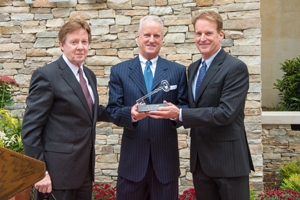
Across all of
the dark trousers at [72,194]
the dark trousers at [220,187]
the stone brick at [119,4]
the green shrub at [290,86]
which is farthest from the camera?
the green shrub at [290,86]

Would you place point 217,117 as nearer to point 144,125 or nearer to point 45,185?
point 144,125

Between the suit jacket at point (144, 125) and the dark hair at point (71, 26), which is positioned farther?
the suit jacket at point (144, 125)

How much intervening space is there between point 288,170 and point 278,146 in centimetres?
62

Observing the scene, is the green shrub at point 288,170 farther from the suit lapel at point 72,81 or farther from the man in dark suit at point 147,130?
the suit lapel at point 72,81

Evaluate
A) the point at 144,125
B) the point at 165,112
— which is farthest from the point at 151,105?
the point at 144,125

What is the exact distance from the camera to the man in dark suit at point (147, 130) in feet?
9.36

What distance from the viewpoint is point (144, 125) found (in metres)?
2.89

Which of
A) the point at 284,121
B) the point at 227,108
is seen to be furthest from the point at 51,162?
the point at 284,121

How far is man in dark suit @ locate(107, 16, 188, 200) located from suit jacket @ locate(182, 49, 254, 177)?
0.21 metres

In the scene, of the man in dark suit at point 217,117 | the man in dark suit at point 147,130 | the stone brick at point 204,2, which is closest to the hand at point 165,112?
the man in dark suit at point 217,117

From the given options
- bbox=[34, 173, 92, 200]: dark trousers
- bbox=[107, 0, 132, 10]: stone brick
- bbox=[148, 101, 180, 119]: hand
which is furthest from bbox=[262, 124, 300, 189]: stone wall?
bbox=[34, 173, 92, 200]: dark trousers

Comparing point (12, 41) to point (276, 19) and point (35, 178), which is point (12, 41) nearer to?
point (35, 178)

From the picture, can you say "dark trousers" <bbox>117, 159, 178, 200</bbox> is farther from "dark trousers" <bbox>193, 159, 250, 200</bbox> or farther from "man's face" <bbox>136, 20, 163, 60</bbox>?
"man's face" <bbox>136, 20, 163, 60</bbox>

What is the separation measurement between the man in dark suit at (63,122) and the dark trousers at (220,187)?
850 mm
